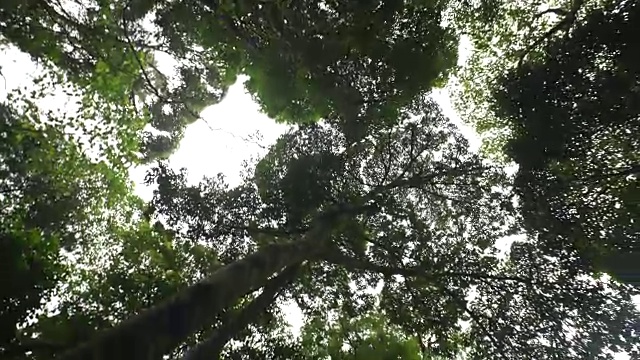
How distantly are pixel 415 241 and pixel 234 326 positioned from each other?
12.9 ft

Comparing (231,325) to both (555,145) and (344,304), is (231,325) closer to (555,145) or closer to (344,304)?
(344,304)

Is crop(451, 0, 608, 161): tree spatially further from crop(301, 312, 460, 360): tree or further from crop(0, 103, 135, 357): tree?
crop(0, 103, 135, 357): tree

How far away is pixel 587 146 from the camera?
7.91m

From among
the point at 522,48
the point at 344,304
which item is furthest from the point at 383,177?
the point at 522,48

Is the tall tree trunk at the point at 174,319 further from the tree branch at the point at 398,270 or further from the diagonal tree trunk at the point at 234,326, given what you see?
the tree branch at the point at 398,270

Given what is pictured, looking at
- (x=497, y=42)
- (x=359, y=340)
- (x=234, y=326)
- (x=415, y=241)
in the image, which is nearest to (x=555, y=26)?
(x=497, y=42)

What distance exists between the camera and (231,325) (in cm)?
738

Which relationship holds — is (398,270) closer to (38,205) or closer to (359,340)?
(359,340)

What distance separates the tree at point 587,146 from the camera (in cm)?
754

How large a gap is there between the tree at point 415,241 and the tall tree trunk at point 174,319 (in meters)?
2.27

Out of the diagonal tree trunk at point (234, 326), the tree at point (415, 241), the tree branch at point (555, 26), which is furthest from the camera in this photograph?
the tree branch at point (555, 26)

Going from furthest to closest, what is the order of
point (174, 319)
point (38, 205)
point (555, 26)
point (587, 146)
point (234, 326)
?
point (555, 26) < point (38, 205) < point (587, 146) < point (234, 326) < point (174, 319)

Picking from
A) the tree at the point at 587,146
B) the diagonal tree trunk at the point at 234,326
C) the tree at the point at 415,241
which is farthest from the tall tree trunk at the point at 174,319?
the tree at the point at 587,146

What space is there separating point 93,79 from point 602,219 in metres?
8.44
